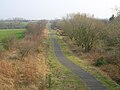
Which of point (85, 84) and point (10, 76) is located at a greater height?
point (10, 76)

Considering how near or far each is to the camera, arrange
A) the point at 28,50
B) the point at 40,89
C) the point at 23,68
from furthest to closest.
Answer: the point at 28,50, the point at 23,68, the point at 40,89

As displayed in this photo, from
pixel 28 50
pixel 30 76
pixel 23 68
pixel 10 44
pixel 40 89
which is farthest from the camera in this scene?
pixel 10 44

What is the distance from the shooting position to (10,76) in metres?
16.5

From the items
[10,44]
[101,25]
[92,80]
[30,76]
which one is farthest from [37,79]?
[101,25]

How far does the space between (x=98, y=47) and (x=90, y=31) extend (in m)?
3.30

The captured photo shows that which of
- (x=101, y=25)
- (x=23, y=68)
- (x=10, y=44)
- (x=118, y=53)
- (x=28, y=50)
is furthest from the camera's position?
(x=101, y=25)

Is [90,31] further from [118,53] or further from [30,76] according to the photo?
[30,76]

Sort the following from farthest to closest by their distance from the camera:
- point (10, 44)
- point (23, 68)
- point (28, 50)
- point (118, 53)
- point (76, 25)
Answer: point (76, 25) → point (10, 44) → point (28, 50) → point (118, 53) → point (23, 68)

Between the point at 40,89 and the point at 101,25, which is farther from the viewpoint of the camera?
the point at 101,25

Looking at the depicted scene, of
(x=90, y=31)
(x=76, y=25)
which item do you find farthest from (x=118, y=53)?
(x=76, y=25)

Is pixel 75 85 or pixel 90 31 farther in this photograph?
pixel 90 31

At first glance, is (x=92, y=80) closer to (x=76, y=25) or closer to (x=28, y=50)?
(x=28, y=50)

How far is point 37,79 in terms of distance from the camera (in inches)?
721

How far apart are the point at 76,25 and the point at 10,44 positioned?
1889cm
